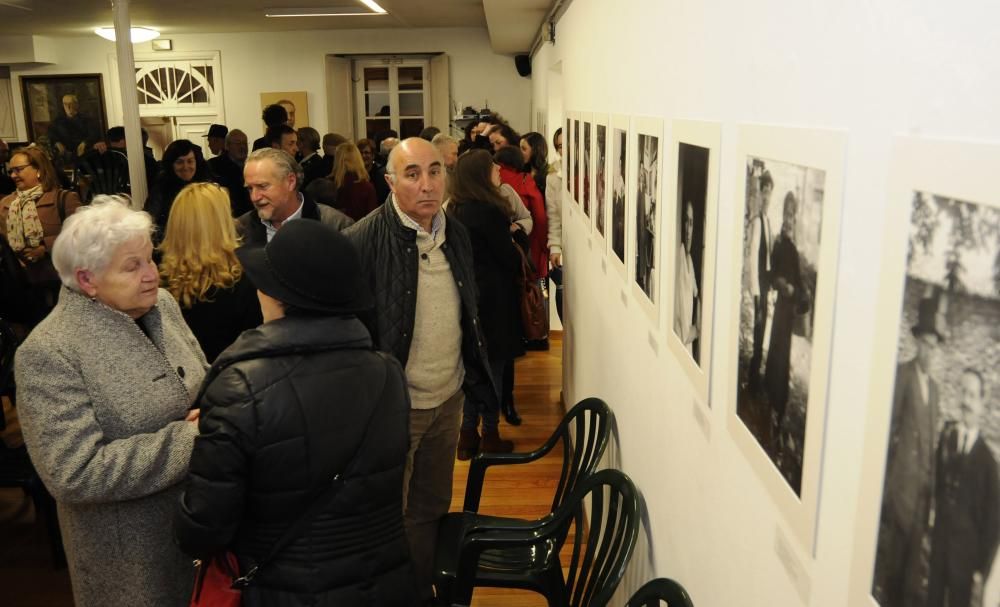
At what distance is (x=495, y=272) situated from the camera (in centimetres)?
452

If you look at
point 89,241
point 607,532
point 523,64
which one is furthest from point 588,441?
A: point 523,64

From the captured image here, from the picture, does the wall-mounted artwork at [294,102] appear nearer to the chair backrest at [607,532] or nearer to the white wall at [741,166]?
the white wall at [741,166]

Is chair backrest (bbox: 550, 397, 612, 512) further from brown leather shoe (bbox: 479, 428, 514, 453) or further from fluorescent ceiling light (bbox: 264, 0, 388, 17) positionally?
fluorescent ceiling light (bbox: 264, 0, 388, 17)

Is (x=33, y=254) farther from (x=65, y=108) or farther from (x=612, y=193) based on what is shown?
(x=65, y=108)

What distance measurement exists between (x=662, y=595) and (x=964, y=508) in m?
1.13

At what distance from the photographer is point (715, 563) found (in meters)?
1.44

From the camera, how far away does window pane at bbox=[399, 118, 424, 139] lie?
13180 millimetres

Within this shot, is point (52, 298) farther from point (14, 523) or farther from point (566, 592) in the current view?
point (566, 592)

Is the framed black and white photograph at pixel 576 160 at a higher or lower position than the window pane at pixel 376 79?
lower

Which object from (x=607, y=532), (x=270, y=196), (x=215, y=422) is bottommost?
(x=607, y=532)

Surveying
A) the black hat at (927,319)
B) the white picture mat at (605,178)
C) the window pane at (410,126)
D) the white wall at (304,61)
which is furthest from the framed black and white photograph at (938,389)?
the window pane at (410,126)

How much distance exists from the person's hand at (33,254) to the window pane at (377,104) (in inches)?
344

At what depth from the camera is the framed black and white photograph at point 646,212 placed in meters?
1.93

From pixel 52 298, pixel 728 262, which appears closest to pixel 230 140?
pixel 52 298
